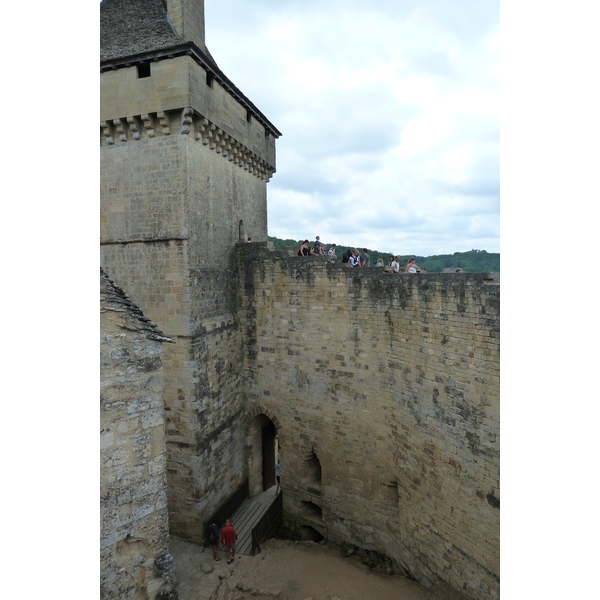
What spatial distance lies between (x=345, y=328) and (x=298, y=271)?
7.02ft

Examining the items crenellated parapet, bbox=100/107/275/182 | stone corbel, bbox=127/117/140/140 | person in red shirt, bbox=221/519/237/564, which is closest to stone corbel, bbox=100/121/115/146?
crenellated parapet, bbox=100/107/275/182

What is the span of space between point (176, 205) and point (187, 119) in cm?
208

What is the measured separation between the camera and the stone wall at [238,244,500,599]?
7.08 metres

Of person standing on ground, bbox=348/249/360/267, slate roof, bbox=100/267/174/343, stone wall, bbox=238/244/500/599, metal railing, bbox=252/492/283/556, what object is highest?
person standing on ground, bbox=348/249/360/267

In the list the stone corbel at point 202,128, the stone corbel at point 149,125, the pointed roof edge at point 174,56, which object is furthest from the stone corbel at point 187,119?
the pointed roof edge at point 174,56

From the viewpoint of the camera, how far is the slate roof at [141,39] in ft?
31.2

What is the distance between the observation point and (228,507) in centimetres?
1141

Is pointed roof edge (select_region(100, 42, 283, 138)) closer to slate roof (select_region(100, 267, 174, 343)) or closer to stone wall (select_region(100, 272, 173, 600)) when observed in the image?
slate roof (select_region(100, 267, 174, 343))

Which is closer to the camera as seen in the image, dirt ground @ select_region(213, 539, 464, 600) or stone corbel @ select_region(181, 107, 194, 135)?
dirt ground @ select_region(213, 539, 464, 600)

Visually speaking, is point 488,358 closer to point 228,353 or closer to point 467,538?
point 467,538

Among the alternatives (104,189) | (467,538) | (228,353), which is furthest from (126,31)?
(467,538)

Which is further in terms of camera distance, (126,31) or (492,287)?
(126,31)

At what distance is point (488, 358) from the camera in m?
6.81

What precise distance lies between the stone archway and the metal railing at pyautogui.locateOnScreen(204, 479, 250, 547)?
0.97 ft
